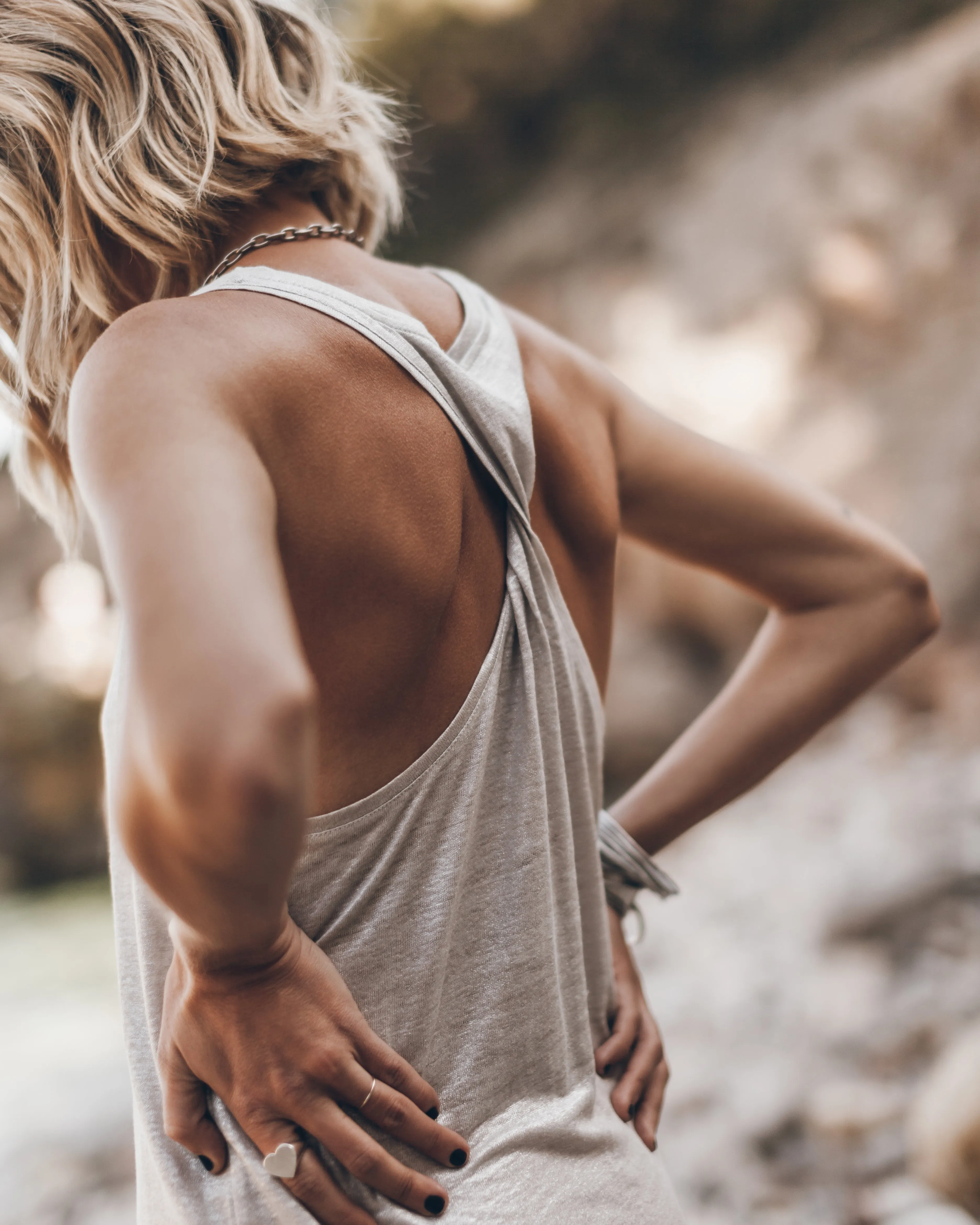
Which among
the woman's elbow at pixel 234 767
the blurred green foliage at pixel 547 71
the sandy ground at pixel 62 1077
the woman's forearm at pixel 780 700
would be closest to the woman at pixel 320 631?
the woman's elbow at pixel 234 767

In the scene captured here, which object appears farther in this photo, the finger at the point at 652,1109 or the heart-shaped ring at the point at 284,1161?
the finger at the point at 652,1109

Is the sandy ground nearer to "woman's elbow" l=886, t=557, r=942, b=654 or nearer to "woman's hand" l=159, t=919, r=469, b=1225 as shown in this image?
"woman's hand" l=159, t=919, r=469, b=1225

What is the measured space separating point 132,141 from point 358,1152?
72 cm

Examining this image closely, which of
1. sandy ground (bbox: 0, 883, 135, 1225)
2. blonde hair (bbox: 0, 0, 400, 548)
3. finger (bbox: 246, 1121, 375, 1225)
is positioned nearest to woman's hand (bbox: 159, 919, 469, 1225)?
finger (bbox: 246, 1121, 375, 1225)

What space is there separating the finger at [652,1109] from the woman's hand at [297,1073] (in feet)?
0.85

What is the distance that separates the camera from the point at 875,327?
3.72 metres

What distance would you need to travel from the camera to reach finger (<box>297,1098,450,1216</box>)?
61cm

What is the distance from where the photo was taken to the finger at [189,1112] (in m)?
0.65

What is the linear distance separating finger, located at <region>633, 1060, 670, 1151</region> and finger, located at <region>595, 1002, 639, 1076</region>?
0.04 m

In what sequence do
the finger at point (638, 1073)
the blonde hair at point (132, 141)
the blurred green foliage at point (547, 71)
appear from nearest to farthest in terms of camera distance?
the blonde hair at point (132, 141), the finger at point (638, 1073), the blurred green foliage at point (547, 71)

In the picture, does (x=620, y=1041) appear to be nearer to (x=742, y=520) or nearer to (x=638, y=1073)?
(x=638, y=1073)

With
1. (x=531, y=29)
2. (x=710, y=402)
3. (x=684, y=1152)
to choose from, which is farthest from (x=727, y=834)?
(x=531, y=29)

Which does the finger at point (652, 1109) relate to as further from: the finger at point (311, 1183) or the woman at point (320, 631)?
the finger at point (311, 1183)

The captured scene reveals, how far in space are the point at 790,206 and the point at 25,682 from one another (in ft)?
12.9
